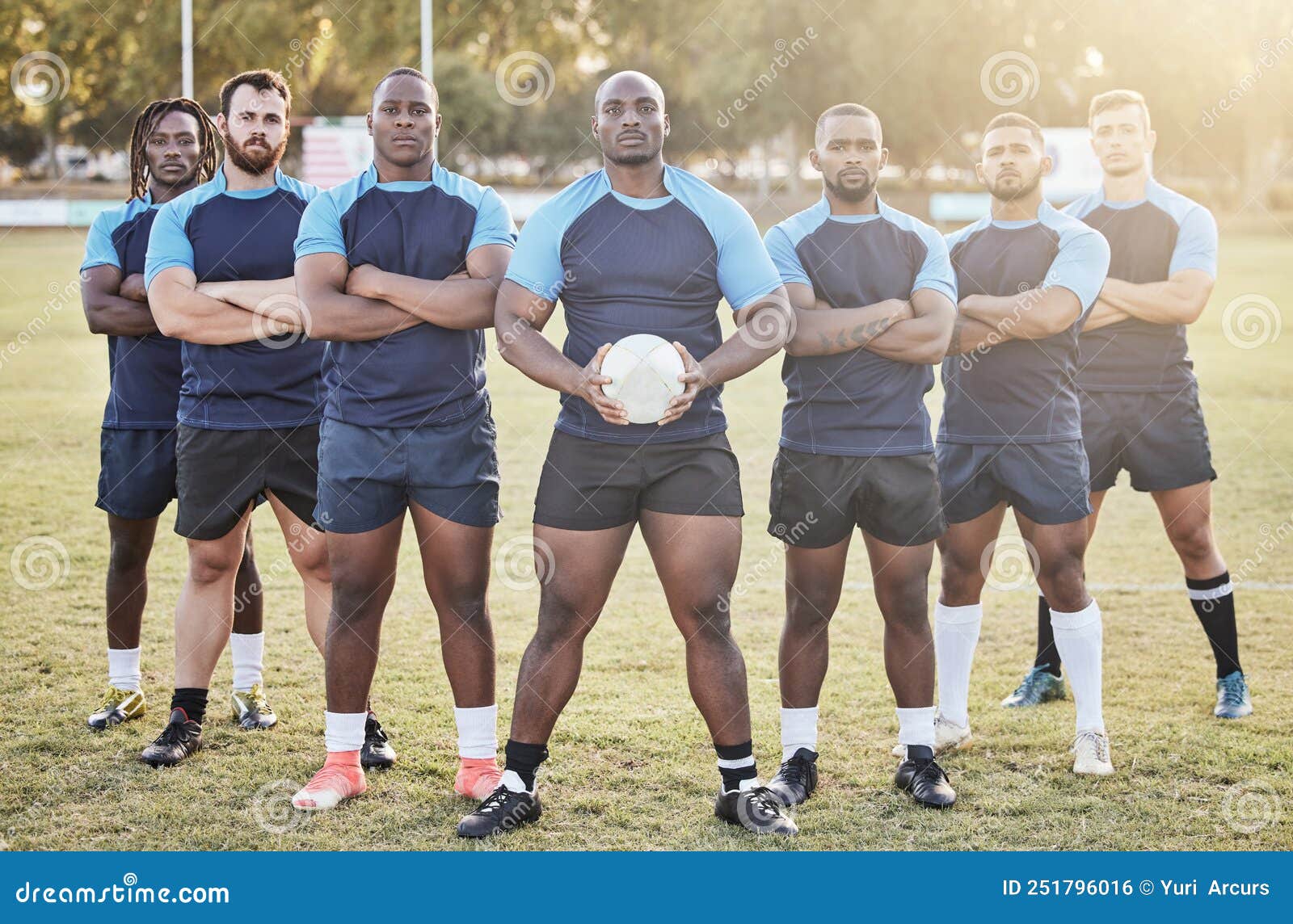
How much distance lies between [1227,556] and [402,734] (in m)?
5.63

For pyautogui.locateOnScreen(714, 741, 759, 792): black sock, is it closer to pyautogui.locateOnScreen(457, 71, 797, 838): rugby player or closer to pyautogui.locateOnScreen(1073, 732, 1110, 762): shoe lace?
pyautogui.locateOnScreen(457, 71, 797, 838): rugby player

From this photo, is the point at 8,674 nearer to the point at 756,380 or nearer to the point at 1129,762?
the point at 1129,762

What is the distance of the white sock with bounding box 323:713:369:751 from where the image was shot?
14.6 feet

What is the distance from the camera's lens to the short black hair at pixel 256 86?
4.62 metres

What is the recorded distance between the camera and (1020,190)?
15.6ft

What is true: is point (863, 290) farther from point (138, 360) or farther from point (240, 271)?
point (138, 360)

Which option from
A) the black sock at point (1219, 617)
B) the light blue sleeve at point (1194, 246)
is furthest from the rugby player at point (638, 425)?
the black sock at point (1219, 617)

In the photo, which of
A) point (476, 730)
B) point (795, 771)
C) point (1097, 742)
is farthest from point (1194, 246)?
point (476, 730)

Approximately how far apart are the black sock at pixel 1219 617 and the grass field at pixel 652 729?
0.21 meters

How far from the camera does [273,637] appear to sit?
6.55 metres

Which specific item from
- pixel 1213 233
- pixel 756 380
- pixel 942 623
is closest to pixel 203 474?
pixel 942 623

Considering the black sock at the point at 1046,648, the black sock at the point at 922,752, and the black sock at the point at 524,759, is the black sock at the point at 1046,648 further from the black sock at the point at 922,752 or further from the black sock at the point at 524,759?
the black sock at the point at 524,759

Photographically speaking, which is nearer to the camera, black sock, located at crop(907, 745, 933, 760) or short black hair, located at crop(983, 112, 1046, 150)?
black sock, located at crop(907, 745, 933, 760)

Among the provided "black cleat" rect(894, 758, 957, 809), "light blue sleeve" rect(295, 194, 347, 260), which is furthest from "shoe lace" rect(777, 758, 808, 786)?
"light blue sleeve" rect(295, 194, 347, 260)
